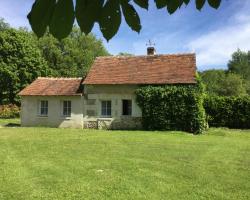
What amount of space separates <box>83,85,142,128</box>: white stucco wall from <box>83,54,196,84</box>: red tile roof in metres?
0.44

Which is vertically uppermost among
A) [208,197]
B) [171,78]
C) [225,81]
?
[225,81]

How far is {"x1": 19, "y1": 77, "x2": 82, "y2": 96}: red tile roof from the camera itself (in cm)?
2452

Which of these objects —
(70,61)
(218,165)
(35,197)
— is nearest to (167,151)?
(218,165)

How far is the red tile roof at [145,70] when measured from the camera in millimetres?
22875

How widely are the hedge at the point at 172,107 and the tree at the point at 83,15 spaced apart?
66.5ft

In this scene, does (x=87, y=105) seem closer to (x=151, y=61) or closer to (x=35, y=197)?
(x=151, y=61)

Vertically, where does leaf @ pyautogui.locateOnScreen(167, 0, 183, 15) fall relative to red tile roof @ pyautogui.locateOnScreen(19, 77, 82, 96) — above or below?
below

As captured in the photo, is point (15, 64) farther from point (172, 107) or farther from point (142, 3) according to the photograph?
point (142, 3)

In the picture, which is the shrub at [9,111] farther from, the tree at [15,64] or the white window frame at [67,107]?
the white window frame at [67,107]

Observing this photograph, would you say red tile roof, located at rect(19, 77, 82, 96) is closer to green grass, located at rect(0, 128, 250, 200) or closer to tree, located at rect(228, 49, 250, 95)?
green grass, located at rect(0, 128, 250, 200)

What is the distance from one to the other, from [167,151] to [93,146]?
3.08 metres

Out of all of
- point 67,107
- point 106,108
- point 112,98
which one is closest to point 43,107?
point 67,107

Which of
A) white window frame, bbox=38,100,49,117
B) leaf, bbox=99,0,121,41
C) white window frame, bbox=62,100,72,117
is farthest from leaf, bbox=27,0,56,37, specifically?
white window frame, bbox=38,100,49,117

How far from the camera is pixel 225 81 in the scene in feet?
203
